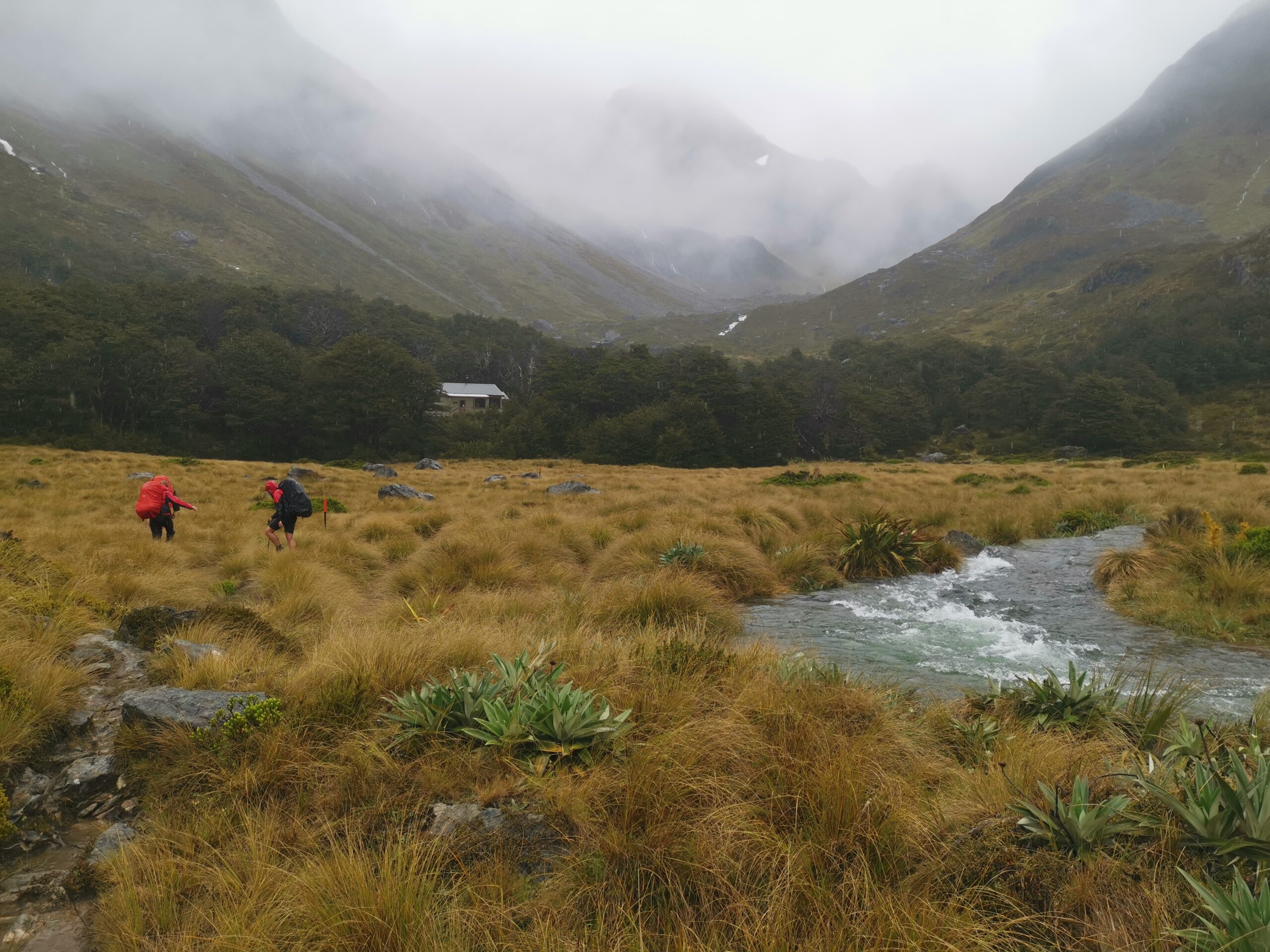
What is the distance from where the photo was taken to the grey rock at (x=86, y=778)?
3.36m

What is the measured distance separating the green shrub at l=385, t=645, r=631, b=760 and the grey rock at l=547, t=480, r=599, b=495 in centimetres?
1773

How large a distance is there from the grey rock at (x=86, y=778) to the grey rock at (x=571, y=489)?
58.9 feet

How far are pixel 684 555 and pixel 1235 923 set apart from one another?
7.95 m

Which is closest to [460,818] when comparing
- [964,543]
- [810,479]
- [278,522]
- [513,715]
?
[513,715]

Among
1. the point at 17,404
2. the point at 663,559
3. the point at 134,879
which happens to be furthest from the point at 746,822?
the point at 17,404

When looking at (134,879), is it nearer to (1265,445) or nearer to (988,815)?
(988,815)

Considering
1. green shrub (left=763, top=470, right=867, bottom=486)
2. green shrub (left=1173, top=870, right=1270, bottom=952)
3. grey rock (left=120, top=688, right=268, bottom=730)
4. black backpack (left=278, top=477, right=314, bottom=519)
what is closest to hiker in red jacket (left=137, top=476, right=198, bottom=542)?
black backpack (left=278, top=477, right=314, bottom=519)

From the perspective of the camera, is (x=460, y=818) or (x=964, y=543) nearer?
Answer: (x=460, y=818)

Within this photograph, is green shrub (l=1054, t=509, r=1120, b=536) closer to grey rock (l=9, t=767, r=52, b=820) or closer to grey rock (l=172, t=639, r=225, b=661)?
grey rock (l=172, t=639, r=225, b=661)

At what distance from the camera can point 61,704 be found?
12.9 ft

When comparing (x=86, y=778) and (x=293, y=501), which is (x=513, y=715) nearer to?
(x=86, y=778)

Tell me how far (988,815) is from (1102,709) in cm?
216

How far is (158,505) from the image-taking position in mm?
11078

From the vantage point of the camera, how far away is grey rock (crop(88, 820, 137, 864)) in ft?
9.27
